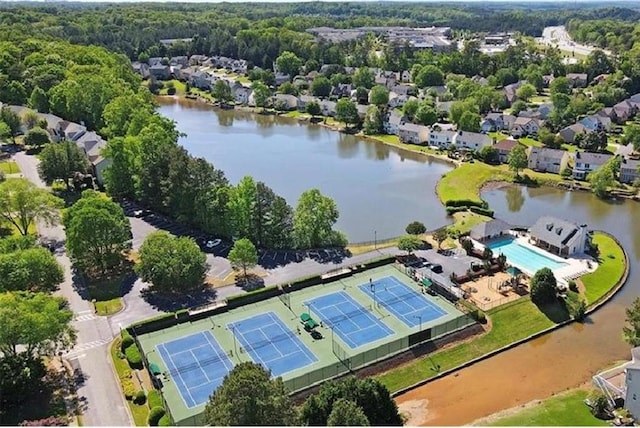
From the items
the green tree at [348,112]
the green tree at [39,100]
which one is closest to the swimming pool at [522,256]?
the green tree at [348,112]

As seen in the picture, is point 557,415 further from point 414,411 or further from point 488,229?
point 488,229

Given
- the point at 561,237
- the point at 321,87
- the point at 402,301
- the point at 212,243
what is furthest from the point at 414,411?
the point at 321,87

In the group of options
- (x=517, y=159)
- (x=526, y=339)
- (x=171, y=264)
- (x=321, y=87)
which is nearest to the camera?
(x=526, y=339)

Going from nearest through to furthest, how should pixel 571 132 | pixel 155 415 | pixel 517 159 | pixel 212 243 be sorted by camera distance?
pixel 155 415
pixel 212 243
pixel 517 159
pixel 571 132

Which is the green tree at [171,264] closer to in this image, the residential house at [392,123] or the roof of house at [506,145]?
the roof of house at [506,145]

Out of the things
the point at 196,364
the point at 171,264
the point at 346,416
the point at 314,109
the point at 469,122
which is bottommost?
the point at 314,109

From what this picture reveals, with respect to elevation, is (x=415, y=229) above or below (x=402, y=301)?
above

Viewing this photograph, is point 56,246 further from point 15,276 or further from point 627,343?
point 627,343
